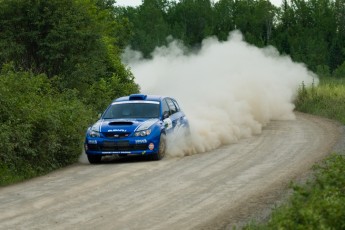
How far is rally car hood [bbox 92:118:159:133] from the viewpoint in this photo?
19.6 metres

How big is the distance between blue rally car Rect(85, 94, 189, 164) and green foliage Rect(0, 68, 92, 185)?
2.38 feet

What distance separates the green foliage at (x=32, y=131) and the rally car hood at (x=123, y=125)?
37.3 inches

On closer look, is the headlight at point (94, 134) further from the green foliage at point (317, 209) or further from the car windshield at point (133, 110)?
the green foliage at point (317, 209)

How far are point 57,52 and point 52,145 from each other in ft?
32.9

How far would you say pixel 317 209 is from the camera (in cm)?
977

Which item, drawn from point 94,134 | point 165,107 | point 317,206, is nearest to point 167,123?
point 165,107

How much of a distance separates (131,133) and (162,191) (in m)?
5.21

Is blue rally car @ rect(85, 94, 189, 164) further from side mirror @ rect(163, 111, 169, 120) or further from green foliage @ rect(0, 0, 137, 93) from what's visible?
green foliage @ rect(0, 0, 137, 93)

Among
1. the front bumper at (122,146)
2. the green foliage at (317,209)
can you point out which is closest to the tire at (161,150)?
the front bumper at (122,146)

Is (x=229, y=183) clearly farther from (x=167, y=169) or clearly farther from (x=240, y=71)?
(x=240, y=71)

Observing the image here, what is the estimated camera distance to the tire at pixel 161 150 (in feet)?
64.6

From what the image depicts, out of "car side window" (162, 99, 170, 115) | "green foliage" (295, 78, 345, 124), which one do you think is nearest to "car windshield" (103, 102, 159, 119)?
"car side window" (162, 99, 170, 115)

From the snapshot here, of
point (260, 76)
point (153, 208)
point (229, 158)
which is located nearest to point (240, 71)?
point (260, 76)

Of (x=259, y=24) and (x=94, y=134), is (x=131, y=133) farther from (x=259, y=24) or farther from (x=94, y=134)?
(x=259, y=24)
